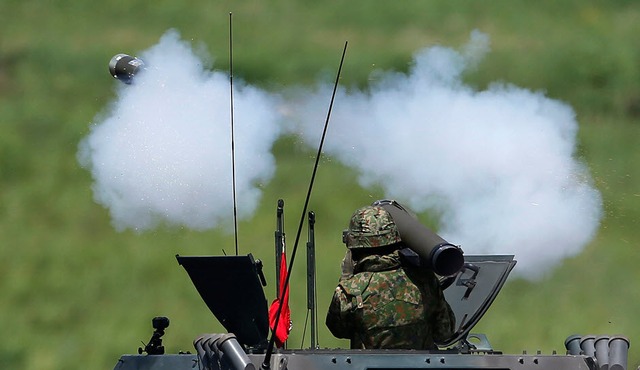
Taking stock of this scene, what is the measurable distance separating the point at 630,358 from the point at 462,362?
11846mm

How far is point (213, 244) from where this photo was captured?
75.2 feet

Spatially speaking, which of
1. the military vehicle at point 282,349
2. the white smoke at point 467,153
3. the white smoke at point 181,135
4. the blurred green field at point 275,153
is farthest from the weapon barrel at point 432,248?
the blurred green field at point 275,153

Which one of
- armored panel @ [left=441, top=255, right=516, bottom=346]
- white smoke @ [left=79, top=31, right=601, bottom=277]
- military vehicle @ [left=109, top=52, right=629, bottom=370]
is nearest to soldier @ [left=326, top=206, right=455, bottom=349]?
military vehicle @ [left=109, top=52, right=629, bottom=370]

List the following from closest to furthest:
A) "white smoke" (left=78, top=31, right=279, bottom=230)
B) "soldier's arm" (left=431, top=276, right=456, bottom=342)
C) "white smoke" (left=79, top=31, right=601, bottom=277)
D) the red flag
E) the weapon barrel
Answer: the weapon barrel → "soldier's arm" (left=431, top=276, right=456, bottom=342) → the red flag → "white smoke" (left=78, top=31, right=279, bottom=230) → "white smoke" (left=79, top=31, right=601, bottom=277)

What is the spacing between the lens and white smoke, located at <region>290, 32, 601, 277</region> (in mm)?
18719

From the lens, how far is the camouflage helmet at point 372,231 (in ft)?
33.2

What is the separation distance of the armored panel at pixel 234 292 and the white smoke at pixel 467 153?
861 cm

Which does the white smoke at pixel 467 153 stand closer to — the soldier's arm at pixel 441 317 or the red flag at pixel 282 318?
the red flag at pixel 282 318

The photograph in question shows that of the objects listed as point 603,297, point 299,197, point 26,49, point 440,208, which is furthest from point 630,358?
point 26,49

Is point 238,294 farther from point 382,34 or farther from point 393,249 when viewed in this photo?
point 382,34

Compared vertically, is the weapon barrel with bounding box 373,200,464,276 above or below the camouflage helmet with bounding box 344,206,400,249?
below

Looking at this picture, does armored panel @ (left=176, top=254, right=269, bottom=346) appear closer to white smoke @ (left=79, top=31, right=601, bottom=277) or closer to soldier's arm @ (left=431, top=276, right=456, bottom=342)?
soldier's arm @ (left=431, top=276, right=456, bottom=342)

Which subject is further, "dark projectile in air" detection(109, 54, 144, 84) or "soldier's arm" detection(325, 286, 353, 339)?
"dark projectile in air" detection(109, 54, 144, 84)

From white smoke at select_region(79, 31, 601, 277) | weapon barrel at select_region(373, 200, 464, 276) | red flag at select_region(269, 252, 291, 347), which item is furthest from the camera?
white smoke at select_region(79, 31, 601, 277)
